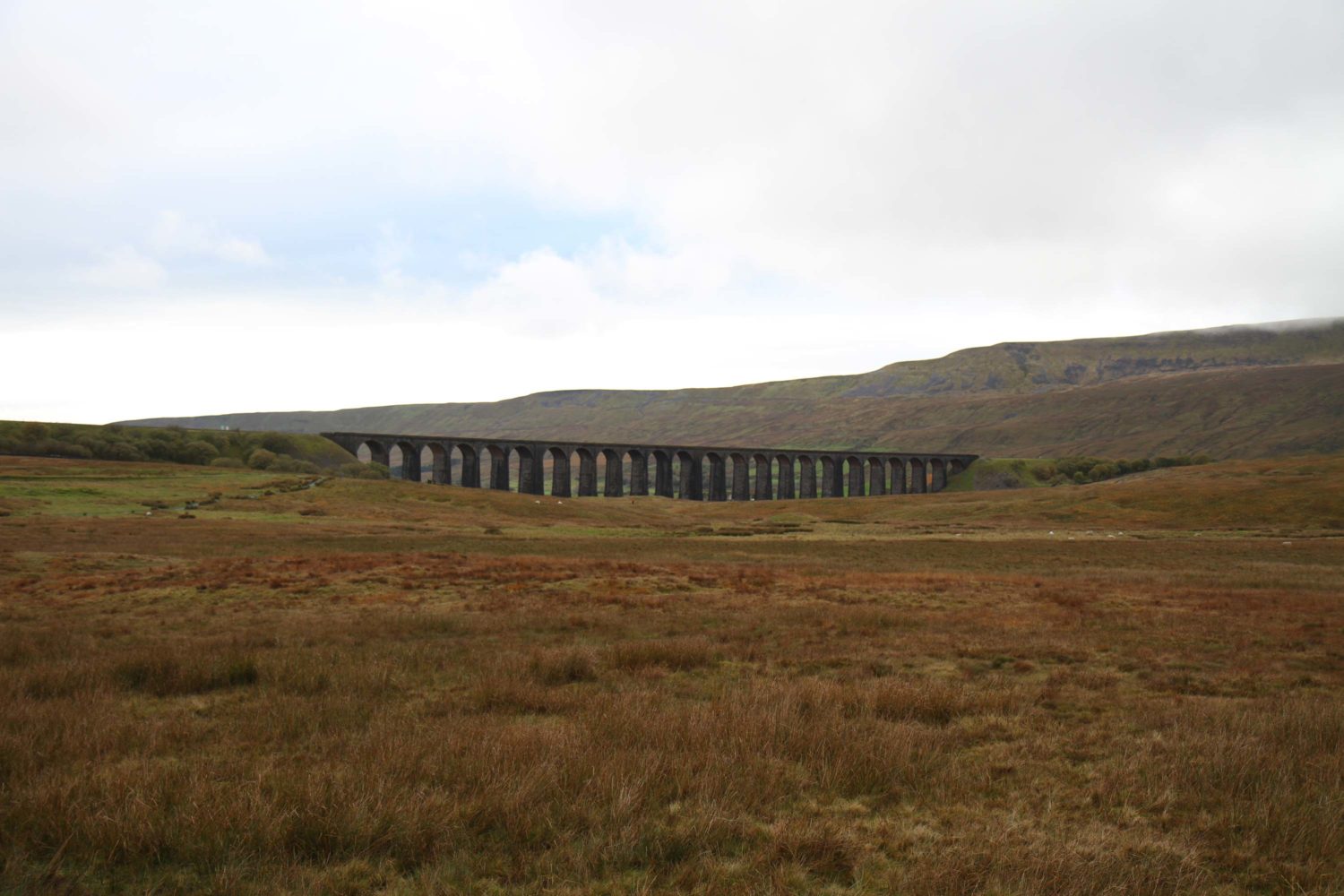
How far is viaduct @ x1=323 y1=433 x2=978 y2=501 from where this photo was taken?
107750mm

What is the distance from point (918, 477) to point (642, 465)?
58326mm

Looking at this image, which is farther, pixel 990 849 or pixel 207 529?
pixel 207 529

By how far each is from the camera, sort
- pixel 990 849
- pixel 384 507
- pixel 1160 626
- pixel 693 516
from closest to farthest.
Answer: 1. pixel 990 849
2. pixel 1160 626
3. pixel 384 507
4. pixel 693 516

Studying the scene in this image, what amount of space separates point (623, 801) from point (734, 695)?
3554 mm

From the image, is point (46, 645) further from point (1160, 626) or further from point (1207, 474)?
point (1207, 474)

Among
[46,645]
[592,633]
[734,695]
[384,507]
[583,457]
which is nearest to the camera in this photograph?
[734,695]

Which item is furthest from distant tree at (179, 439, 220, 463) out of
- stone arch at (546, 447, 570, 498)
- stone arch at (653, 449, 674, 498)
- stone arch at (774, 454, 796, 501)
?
stone arch at (774, 454, 796, 501)

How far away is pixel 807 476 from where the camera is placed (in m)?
166

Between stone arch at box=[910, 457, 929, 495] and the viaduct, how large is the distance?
0.52ft

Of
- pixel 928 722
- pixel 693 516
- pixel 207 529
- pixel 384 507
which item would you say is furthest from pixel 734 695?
pixel 693 516

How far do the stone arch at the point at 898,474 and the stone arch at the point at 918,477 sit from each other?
1.85m

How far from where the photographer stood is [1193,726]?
842 centimetres

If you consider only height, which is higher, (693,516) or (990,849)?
(990,849)

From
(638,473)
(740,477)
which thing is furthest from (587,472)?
(740,477)
